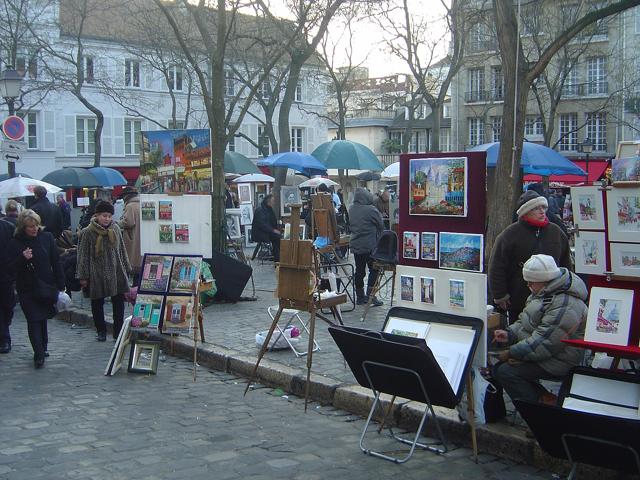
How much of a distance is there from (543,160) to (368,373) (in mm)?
9244

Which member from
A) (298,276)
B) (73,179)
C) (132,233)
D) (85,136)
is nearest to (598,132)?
(85,136)

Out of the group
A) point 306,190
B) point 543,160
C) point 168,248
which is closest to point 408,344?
point 168,248

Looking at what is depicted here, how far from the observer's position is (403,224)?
20.6 ft

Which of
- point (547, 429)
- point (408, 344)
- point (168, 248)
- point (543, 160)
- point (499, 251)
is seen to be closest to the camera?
point (547, 429)

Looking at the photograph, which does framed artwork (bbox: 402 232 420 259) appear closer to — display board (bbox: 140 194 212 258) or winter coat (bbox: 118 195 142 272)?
display board (bbox: 140 194 212 258)

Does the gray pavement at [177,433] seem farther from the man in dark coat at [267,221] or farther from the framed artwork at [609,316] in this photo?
the man in dark coat at [267,221]

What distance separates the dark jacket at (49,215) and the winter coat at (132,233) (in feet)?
9.23

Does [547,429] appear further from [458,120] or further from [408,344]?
[458,120]

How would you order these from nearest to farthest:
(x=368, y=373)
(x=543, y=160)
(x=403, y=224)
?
(x=368, y=373) → (x=403, y=224) → (x=543, y=160)

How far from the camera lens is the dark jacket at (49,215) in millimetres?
13852

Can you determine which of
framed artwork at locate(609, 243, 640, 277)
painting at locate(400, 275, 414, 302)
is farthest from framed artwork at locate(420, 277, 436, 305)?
framed artwork at locate(609, 243, 640, 277)

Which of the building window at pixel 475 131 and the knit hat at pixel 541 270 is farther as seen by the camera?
the building window at pixel 475 131

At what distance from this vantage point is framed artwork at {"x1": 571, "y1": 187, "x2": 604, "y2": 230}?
→ 205 inches

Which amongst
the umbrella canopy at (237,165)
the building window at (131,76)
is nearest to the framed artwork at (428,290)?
the umbrella canopy at (237,165)
